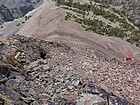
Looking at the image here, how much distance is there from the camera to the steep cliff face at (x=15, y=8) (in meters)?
108

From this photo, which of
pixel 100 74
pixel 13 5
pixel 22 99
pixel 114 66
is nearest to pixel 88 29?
pixel 114 66

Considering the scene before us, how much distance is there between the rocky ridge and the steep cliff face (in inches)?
3273

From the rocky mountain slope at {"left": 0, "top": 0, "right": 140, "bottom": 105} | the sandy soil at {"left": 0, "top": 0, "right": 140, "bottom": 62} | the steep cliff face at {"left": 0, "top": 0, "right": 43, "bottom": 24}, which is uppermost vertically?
the rocky mountain slope at {"left": 0, "top": 0, "right": 140, "bottom": 105}

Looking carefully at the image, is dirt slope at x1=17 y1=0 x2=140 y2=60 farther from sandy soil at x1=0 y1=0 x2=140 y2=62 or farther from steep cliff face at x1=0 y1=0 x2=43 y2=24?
steep cliff face at x1=0 y1=0 x2=43 y2=24

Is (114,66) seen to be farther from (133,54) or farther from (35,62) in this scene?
(133,54)

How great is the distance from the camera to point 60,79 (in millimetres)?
18953

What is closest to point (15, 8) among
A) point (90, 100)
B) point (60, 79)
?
point (60, 79)

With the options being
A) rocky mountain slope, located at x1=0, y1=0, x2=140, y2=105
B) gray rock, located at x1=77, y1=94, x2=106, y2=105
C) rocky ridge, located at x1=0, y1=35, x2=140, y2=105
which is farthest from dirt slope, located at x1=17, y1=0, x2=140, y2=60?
gray rock, located at x1=77, y1=94, x2=106, y2=105

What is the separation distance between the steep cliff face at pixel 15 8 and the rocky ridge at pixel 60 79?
83.1 metres

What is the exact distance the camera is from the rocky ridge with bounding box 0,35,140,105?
55.2 feet

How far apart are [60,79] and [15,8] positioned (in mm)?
96997

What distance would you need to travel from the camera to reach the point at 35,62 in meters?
21.7

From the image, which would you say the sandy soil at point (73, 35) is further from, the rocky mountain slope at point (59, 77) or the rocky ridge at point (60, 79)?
the rocky ridge at point (60, 79)

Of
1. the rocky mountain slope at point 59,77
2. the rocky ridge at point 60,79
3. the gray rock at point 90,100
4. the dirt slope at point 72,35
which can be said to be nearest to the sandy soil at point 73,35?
the dirt slope at point 72,35
